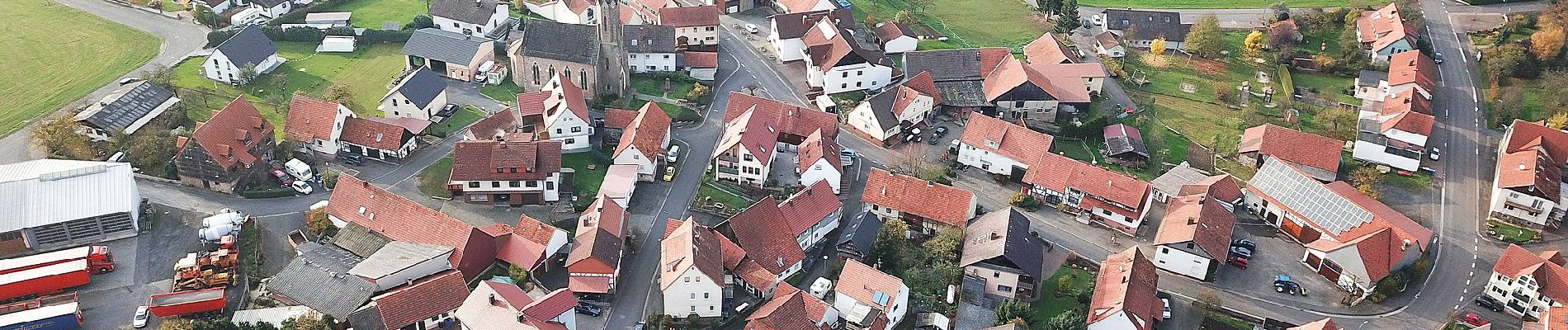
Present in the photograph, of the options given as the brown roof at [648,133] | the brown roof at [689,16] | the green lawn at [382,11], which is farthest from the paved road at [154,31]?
the brown roof at [648,133]

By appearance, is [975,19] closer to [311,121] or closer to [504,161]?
[504,161]

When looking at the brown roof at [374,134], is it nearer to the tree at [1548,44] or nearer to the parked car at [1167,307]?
the parked car at [1167,307]

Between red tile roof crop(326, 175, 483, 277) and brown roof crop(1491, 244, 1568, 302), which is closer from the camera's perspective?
brown roof crop(1491, 244, 1568, 302)

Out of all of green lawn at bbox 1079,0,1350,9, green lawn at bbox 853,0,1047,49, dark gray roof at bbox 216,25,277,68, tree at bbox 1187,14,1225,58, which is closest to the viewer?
dark gray roof at bbox 216,25,277,68

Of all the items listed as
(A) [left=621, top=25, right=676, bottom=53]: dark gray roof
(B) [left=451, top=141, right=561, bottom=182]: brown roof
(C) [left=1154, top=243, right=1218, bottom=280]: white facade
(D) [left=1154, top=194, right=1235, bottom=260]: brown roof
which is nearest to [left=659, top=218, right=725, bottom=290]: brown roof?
(B) [left=451, top=141, right=561, bottom=182]: brown roof

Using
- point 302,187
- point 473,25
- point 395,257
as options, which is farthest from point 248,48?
point 395,257

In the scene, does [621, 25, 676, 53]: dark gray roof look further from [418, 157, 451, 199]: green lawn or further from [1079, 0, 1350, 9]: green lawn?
[1079, 0, 1350, 9]: green lawn

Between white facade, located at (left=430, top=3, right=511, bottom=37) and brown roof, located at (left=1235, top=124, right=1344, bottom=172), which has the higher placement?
brown roof, located at (left=1235, top=124, right=1344, bottom=172)
